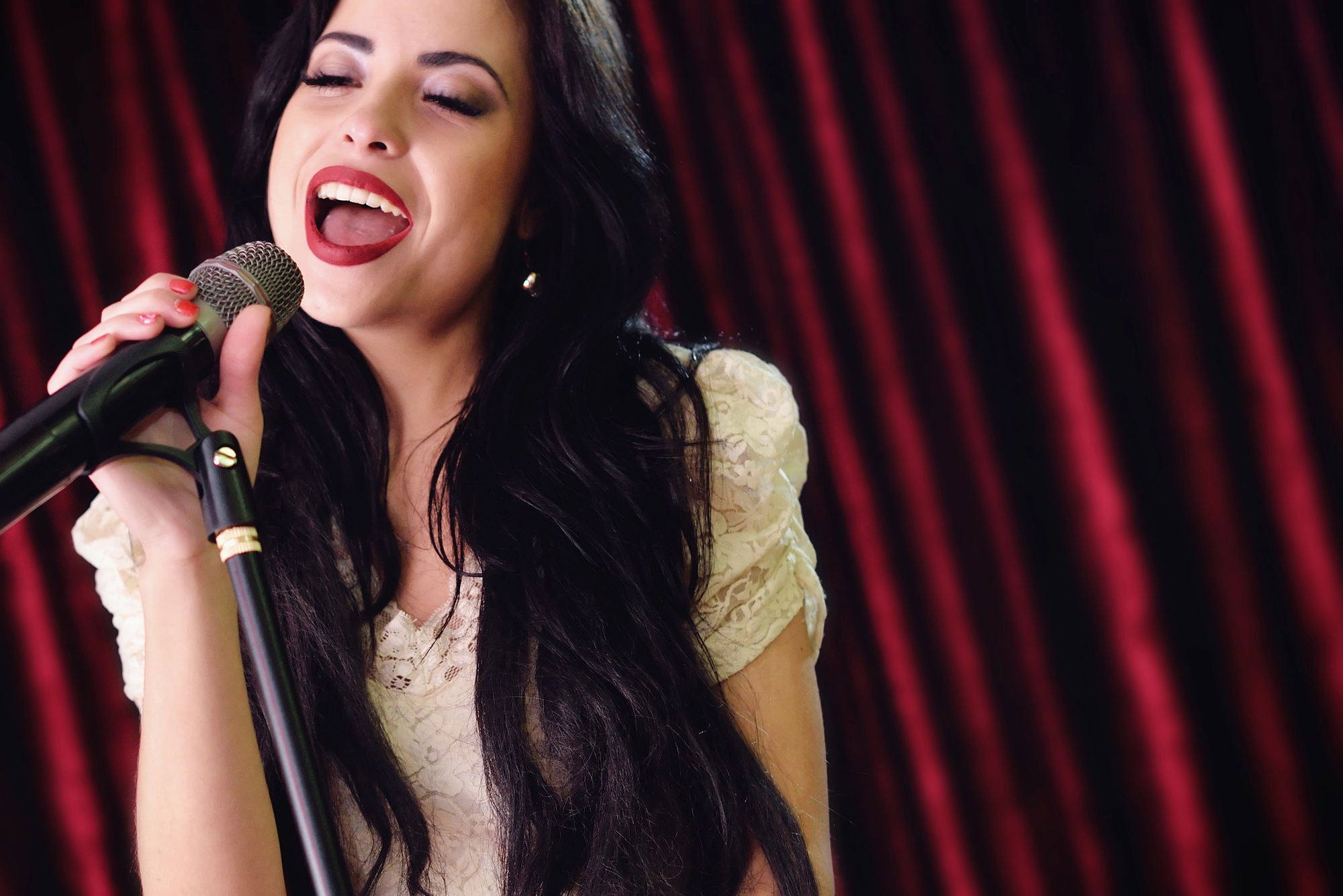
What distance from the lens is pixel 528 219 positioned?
1.25 m

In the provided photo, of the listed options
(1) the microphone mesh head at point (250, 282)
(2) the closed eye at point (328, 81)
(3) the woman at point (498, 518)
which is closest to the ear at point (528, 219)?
(3) the woman at point (498, 518)

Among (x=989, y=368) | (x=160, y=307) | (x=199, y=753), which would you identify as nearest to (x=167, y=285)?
(x=160, y=307)

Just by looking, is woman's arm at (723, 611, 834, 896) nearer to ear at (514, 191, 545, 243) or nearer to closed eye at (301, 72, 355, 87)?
ear at (514, 191, 545, 243)

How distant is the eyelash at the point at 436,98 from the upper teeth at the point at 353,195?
15 centimetres

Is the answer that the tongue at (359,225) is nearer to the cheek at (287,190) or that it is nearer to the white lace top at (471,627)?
the cheek at (287,190)

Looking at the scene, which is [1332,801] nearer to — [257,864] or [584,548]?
[584,548]

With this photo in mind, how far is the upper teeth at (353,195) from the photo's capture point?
101 cm

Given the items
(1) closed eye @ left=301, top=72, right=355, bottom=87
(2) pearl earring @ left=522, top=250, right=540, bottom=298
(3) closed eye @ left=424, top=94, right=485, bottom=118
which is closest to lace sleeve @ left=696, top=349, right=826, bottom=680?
(2) pearl earring @ left=522, top=250, right=540, bottom=298

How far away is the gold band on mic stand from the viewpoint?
53cm

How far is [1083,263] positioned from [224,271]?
1.46 meters

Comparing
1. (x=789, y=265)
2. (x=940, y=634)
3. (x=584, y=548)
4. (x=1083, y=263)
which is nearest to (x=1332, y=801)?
(x=940, y=634)

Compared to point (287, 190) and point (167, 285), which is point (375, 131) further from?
point (167, 285)

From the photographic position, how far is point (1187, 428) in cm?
170

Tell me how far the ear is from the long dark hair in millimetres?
15
